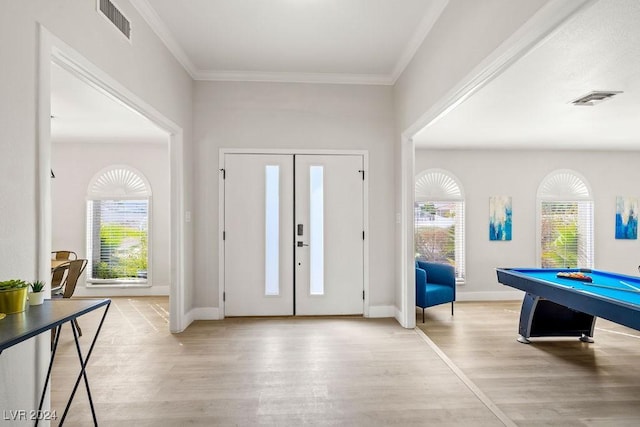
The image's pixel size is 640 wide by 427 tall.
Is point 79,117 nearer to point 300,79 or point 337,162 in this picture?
point 300,79

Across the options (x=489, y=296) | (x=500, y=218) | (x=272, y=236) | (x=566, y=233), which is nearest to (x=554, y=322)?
(x=489, y=296)

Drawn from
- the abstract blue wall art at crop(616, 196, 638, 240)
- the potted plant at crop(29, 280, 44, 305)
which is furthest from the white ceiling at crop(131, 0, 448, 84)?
the abstract blue wall art at crop(616, 196, 638, 240)

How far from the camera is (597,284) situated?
3137 mm

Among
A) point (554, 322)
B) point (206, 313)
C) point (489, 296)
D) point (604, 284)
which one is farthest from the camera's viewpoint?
point (489, 296)

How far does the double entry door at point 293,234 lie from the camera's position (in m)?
4.39

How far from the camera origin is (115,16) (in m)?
2.63

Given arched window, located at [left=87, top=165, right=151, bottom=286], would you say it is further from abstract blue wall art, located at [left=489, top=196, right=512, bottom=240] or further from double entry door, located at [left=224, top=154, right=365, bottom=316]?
abstract blue wall art, located at [left=489, top=196, right=512, bottom=240]

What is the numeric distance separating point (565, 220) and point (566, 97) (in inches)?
139

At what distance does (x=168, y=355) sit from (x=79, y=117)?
Answer: 3.55 metres

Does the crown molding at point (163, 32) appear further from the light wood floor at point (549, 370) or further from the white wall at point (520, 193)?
the light wood floor at point (549, 370)

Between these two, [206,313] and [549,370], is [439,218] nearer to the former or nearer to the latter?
[549,370]

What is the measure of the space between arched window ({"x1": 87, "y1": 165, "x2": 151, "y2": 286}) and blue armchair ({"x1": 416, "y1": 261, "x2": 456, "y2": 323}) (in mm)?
4711

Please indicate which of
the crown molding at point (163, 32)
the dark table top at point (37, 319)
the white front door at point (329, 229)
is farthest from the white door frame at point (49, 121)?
the white front door at point (329, 229)

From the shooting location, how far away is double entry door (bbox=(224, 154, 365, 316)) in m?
4.39
